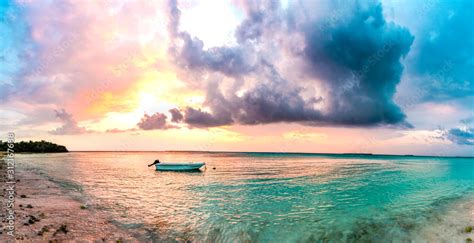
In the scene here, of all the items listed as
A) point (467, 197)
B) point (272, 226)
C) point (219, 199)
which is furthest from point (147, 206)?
point (467, 197)

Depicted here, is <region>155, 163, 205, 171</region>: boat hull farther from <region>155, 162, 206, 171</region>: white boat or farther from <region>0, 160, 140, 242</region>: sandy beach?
<region>0, 160, 140, 242</region>: sandy beach

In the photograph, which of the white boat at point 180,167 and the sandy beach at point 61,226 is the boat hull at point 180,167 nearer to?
the white boat at point 180,167

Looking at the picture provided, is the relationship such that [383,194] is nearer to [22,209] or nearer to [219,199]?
[219,199]

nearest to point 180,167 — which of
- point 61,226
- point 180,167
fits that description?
point 180,167

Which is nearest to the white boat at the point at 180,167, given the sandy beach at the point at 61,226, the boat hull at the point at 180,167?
the boat hull at the point at 180,167

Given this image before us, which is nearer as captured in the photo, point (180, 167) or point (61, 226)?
point (61, 226)

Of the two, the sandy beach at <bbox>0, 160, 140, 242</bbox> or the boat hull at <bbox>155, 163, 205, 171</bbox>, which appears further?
the boat hull at <bbox>155, 163, 205, 171</bbox>

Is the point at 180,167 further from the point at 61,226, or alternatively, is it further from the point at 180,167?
the point at 61,226

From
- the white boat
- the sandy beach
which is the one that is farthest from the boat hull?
the sandy beach

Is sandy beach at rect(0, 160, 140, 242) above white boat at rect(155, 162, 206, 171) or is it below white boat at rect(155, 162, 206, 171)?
above

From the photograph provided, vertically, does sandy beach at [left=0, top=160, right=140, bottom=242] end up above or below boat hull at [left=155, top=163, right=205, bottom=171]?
above

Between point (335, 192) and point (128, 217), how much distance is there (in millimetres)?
22321

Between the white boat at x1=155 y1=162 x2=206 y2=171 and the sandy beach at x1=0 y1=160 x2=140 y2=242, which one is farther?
the white boat at x1=155 y1=162 x2=206 y2=171

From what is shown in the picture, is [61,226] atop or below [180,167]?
atop
